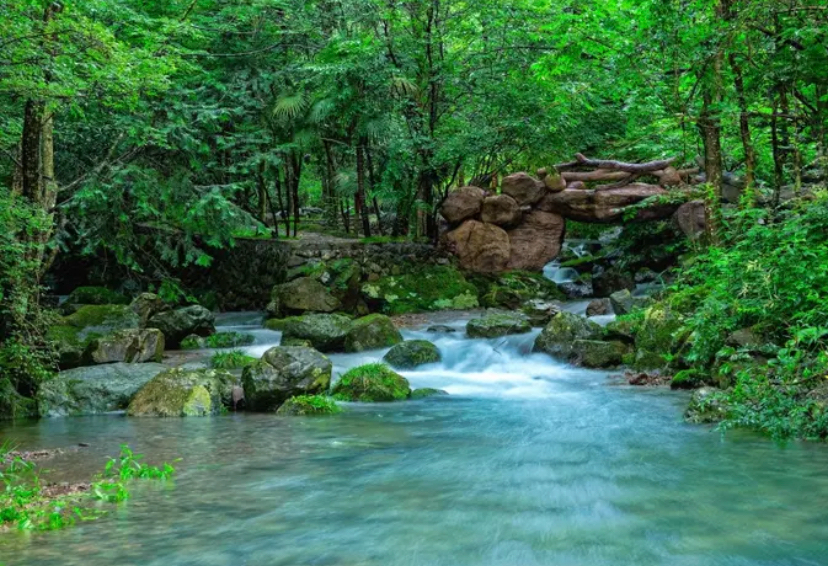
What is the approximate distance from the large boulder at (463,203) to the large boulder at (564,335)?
23.7ft

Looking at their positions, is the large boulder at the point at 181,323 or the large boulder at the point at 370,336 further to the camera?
the large boulder at the point at 181,323

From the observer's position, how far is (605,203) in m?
A: 19.5

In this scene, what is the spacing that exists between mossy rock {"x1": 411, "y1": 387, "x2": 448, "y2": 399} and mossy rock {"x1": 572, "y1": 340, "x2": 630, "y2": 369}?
303cm

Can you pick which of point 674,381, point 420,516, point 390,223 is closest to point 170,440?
point 420,516

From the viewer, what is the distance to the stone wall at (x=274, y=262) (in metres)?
20.0

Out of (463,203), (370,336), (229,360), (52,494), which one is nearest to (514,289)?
(463,203)

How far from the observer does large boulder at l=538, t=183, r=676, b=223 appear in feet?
63.3

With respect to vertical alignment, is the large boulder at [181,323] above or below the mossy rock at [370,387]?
above

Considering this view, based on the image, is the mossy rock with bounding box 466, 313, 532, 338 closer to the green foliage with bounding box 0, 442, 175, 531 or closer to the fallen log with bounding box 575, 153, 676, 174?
the fallen log with bounding box 575, 153, 676, 174

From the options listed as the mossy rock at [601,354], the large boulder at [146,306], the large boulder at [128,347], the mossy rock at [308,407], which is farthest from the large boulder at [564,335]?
the large boulder at [146,306]

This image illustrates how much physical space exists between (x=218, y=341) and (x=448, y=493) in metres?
11.1

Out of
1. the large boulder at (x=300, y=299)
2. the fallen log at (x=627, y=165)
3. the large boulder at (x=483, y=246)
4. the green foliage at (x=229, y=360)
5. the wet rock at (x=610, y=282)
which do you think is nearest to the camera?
the green foliage at (x=229, y=360)

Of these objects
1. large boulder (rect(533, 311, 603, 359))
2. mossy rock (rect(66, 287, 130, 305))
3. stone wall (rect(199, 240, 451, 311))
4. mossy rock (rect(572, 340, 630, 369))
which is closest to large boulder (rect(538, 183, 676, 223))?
stone wall (rect(199, 240, 451, 311))

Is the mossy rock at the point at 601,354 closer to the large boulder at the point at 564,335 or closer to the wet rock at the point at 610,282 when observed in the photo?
the large boulder at the point at 564,335
